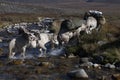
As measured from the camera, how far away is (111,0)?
192m

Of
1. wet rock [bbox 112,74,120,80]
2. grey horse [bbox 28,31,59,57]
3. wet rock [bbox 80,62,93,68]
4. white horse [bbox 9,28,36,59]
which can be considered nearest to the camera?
wet rock [bbox 112,74,120,80]

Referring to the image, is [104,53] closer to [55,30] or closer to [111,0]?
[55,30]

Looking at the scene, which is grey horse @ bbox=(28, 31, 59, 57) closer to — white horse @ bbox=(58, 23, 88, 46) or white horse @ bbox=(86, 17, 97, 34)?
white horse @ bbox=(58, 23, 88, 46)

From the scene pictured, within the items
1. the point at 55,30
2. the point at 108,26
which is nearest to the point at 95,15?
Result: the point at 108,26

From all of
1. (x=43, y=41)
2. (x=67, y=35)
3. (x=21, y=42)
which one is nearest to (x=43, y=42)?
(x=43, y=41)

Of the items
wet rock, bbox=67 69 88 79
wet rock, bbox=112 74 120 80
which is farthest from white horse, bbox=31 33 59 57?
wet rock, bbox=112 74 120 80

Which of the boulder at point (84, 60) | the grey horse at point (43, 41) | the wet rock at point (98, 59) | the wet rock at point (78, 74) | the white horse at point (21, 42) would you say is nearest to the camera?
the wet rock at point (78, 74)

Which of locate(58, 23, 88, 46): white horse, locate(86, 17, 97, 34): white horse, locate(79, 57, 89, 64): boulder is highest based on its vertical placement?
locate(86, 17, 97, 34): white horse

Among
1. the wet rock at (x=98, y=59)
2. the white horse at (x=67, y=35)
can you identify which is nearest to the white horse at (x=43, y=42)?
the white horse at (x=67, y=35)

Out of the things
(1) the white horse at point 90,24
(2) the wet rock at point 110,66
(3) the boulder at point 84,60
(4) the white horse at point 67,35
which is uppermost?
(1) the white horse at point 90,24

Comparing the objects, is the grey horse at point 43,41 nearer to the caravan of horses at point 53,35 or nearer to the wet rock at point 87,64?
the caravan of horses at point 53,35

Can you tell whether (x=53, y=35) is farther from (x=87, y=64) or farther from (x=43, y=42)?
(x=87, y=64)

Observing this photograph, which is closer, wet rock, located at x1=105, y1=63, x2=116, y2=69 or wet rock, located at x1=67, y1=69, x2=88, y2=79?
wet rock, located at x1=67, y1=69, x2=88, y2=79

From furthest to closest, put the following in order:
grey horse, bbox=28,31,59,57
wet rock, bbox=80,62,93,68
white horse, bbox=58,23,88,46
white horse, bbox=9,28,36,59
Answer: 1. white horse, bbox=58,23,88,46
2. grey horse, bbox=28,31,59,57
3. white horse, bbox=9,28,36,59
4. wet rock, bbox=80,62,93,68
